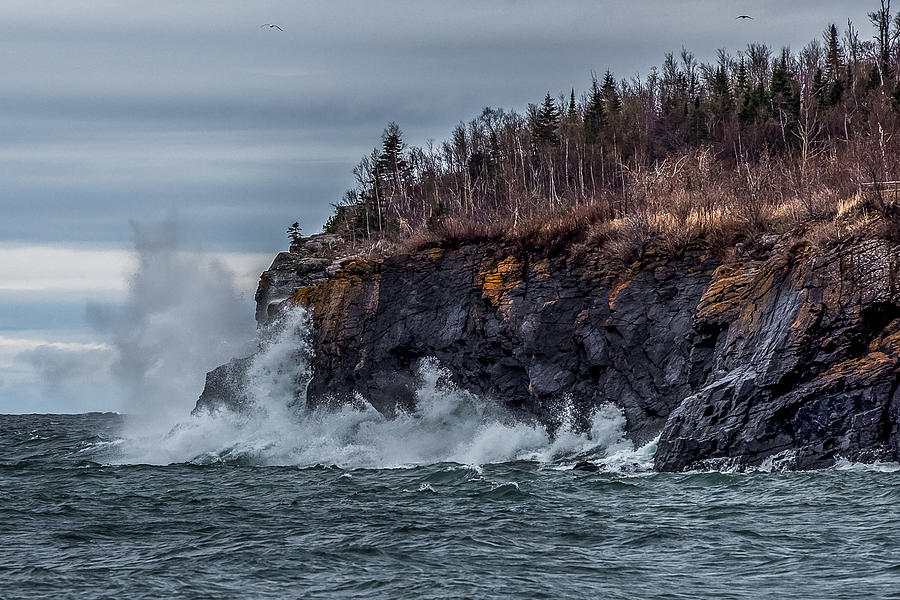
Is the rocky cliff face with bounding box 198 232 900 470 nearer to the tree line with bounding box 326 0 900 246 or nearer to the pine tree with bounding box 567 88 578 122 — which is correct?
the tree line with bounding box 326 0 900 246

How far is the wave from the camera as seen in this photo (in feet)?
94.9

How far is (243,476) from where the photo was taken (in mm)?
26594

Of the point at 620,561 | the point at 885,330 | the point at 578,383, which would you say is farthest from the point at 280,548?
the point at 578,383

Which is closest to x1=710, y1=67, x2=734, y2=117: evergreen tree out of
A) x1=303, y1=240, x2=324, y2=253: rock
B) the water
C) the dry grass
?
the dry grass

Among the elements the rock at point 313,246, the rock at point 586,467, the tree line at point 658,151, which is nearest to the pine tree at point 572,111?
the tree line at point 658,151

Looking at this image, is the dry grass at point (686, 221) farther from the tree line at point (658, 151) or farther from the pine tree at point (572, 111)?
the pine tree at point (572, 111)

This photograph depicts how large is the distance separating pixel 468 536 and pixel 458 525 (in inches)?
45.4

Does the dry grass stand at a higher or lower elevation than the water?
higher

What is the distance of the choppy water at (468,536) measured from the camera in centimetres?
1284

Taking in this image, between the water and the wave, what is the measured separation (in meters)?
0.14

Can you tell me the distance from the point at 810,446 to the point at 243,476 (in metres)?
14.2

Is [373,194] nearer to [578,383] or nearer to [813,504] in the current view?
[578,383]

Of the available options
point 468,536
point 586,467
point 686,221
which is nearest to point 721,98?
point 686,221

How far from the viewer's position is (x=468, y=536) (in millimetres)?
16156
